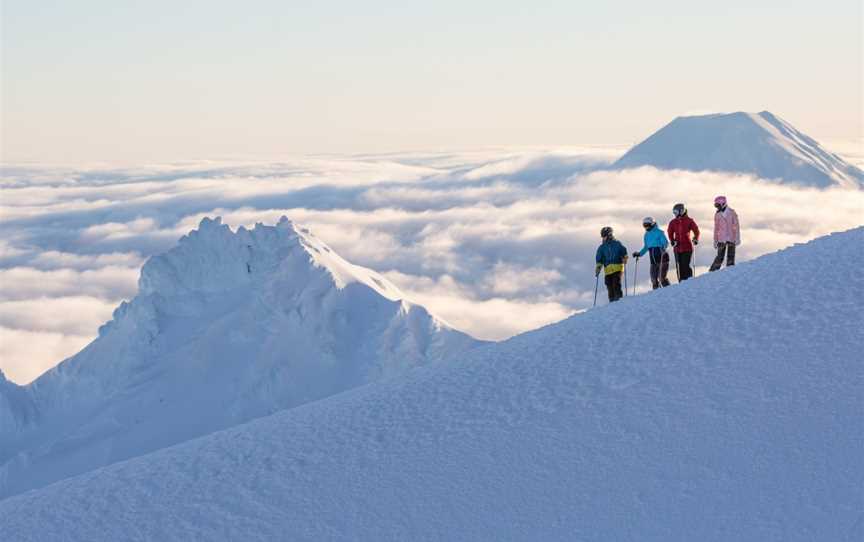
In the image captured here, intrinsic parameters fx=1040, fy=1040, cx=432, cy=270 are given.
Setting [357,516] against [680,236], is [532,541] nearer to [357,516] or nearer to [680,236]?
[357,516]

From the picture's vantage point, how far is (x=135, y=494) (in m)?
14.1

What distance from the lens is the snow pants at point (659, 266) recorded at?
903 inches

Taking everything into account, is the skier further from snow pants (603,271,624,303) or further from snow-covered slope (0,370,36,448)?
snow-covered slope (0,370,36,448)

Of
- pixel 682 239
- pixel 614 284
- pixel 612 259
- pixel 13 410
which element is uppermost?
pixel 682 239

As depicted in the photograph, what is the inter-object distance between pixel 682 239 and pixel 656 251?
0.75m

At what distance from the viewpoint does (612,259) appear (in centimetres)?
2212

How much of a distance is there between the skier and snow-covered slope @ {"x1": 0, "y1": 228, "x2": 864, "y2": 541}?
454cm

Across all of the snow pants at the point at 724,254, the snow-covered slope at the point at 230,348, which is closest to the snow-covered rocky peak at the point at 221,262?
the snow-covered slope at the point at 230,348

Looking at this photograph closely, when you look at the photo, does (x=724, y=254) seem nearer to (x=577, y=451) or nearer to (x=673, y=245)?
(x=673, y=245)

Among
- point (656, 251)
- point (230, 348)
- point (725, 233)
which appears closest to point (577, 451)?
point (656, 251)

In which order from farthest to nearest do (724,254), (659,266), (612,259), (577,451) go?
(724,254)
(659,266)
(612,259)
(577,451)

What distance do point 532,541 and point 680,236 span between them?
43.3 ft

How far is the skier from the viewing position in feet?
72.5

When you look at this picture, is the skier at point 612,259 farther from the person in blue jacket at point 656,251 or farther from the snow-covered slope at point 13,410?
the snow-covered slope at point 13,410
